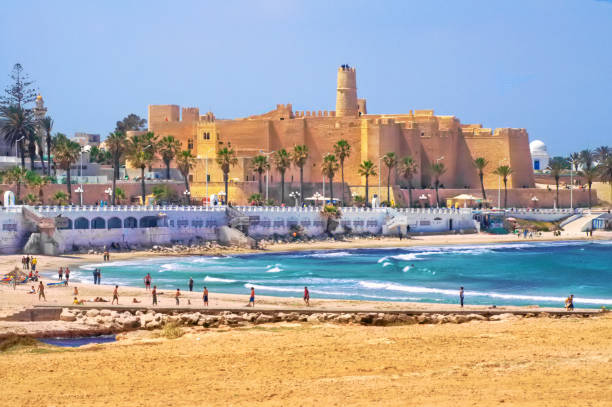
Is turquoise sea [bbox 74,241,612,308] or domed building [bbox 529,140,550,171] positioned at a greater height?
domed building [bbox 529,140,550,171]

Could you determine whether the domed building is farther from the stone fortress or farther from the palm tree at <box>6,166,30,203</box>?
the palm tree at <box>6,166,30,203</box>

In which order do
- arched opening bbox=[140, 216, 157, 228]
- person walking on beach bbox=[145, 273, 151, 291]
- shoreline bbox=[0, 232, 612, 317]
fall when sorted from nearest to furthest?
shoreline bbox=[0, 232, 612, 317]
person walking on beach bbox=[145, 273, 151, 291]
arched opening bbox=[140, 216, 157, 228]

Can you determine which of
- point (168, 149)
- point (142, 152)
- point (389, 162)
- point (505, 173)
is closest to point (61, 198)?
point (142, 152)

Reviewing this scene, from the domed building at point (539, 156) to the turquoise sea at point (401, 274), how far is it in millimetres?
54517

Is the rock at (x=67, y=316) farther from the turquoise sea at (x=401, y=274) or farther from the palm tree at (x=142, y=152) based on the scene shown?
the palm tree at (x=142, y=152)

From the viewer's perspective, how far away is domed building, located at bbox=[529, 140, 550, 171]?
123 m

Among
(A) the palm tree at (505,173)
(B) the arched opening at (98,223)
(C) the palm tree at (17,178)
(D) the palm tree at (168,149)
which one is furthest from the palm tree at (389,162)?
(B) the arched opening at (98,223)

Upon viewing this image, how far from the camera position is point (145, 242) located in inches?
2394

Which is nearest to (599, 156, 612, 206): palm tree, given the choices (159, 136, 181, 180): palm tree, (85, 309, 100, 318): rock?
(159, 136, 181, 180): palm tree

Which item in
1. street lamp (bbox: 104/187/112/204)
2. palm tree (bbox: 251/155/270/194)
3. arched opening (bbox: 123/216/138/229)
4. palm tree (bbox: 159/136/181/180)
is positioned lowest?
arched opening (bbox: 123/216/138/229)

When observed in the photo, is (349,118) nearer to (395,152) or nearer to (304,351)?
(395,152)

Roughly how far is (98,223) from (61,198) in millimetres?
9585

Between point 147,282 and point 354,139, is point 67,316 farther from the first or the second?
point 354,139

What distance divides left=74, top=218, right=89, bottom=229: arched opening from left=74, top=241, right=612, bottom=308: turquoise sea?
4.63 metres
